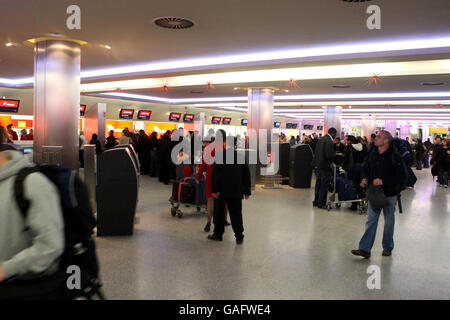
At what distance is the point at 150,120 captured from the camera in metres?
23.4

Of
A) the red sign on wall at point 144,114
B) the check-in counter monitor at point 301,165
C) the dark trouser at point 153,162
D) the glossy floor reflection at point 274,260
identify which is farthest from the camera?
the red sign on wall at point 144,114

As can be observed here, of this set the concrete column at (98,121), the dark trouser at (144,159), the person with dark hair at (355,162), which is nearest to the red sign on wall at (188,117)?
the concrete column at (98,121)

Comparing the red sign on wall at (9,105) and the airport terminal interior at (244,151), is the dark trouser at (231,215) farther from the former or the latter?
the red sign on wall at (9,105)

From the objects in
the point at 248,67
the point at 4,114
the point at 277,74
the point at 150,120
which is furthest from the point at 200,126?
the point at 248,67

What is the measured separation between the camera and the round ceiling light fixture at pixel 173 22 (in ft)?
21.6

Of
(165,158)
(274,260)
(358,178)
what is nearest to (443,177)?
(358,178)

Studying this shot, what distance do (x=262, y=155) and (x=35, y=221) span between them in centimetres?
1125

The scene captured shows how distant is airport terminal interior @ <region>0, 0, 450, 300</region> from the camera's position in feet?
14.4

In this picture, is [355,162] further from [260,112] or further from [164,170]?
[164,170]

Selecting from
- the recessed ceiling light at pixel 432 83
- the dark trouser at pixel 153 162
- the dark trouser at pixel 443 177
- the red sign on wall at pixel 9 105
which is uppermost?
the recessed ceiling light at pixel 432 83

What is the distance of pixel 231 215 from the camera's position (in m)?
5.75

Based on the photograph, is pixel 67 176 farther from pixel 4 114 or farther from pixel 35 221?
pixel 4 114

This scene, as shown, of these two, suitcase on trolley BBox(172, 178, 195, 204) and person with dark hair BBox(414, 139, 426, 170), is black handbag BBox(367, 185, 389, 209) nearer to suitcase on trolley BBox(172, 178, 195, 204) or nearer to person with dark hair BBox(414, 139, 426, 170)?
suitcase on trolley BBox(172, 178, 195, 204)

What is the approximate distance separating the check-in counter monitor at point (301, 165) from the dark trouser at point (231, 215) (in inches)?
274
